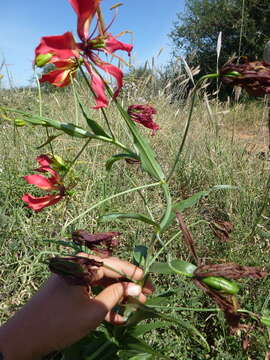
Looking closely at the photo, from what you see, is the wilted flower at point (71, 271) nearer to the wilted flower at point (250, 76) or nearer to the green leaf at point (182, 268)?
the green leaf at point (182, 268)

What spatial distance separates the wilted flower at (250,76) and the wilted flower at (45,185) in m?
0.35

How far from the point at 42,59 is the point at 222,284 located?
38 centimetres

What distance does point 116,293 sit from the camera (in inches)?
21.5

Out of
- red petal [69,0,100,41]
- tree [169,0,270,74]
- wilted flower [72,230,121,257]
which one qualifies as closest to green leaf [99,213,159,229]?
wilted flower [72,230,121,257]

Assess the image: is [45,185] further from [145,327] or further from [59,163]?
[145,327]

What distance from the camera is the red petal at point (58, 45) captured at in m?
0.45

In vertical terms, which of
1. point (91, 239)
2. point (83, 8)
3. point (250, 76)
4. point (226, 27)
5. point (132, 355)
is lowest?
point (132, 355)

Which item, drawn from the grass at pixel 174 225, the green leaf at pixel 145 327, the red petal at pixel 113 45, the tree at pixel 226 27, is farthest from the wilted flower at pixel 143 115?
the tree at pixel 226 27

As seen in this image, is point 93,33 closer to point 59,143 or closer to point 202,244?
point 202,244

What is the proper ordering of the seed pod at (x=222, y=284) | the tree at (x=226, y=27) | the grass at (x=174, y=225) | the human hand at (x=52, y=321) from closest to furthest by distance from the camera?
the seed pod at (x=222, y=284), the human hand at (x=52, y=321), the grass at (x=174, y=225), the tree at (x=226, y=27)

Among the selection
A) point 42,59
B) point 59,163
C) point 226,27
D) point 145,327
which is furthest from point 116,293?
point 226,27

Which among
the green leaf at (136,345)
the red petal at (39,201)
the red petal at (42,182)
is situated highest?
the red petal at (42,182)

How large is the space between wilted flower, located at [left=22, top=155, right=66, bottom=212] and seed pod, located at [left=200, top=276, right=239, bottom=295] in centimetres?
30

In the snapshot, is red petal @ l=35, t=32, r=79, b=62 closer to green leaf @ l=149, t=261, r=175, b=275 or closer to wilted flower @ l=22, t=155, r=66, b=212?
wilted flower @ l=22, t=155, r=66, b=212
